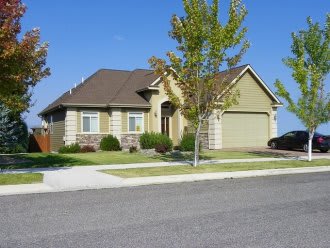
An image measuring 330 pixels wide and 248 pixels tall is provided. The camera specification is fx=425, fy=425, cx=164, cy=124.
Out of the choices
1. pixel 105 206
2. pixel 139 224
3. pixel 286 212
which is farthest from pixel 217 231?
pixel 105 206

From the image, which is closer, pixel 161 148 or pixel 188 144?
pixel 161 148

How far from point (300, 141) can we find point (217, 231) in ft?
74.6

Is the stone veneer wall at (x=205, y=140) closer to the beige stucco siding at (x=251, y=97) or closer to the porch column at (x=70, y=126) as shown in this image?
the beige stucco siding at (x=251, y=97)

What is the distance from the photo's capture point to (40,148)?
108 feet

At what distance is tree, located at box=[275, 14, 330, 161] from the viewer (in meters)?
20.6

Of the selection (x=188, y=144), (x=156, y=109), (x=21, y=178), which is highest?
(x=156, y=109)

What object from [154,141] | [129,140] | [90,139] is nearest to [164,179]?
[154,141]

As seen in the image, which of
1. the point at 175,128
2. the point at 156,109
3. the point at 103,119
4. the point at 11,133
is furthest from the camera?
the point at 175,128

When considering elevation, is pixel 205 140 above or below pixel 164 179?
above

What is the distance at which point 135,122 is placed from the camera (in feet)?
95.7

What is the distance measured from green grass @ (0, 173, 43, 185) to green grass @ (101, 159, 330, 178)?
8.97 feet

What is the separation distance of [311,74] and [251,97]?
1081cm

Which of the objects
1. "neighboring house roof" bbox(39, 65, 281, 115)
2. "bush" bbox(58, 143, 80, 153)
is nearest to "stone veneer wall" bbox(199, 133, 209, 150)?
"neighboring house roof" bbox(39, 65, 281, 115)

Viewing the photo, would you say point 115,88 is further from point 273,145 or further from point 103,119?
point 273,145
